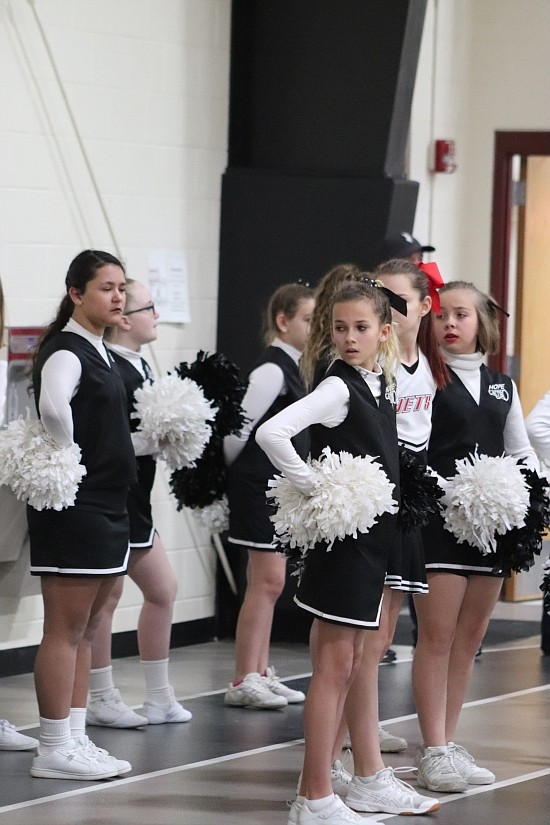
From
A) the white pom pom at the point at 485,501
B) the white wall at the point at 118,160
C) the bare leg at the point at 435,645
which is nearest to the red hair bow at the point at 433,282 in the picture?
the white pom pom at the point at 485,501

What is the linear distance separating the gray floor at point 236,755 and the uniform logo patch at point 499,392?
1097 mm

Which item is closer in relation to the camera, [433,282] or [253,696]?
[433,282]

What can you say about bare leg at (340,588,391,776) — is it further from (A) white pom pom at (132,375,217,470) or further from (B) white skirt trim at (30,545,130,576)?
(A) white pom pom at (132,375,217,470)

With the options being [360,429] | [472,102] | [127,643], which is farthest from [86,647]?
[472,102]

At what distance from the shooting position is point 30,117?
18.7 feet

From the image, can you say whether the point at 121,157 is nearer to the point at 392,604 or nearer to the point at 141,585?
the point at 141,585

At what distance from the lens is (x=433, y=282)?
423cm

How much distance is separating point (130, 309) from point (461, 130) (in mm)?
3715

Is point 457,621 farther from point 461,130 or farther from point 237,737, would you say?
point 461,130

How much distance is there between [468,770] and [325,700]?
81 centimetres

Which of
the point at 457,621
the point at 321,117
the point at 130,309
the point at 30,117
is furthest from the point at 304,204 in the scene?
the point at 457,621

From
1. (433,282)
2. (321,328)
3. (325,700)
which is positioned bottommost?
(325,700)

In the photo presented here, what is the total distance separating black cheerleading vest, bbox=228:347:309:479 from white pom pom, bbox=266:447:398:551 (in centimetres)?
154

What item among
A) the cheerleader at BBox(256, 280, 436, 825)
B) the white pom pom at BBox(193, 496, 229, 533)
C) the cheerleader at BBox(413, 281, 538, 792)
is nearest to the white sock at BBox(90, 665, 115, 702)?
the white pom pom at BBox(193, 496, 229, 533)
